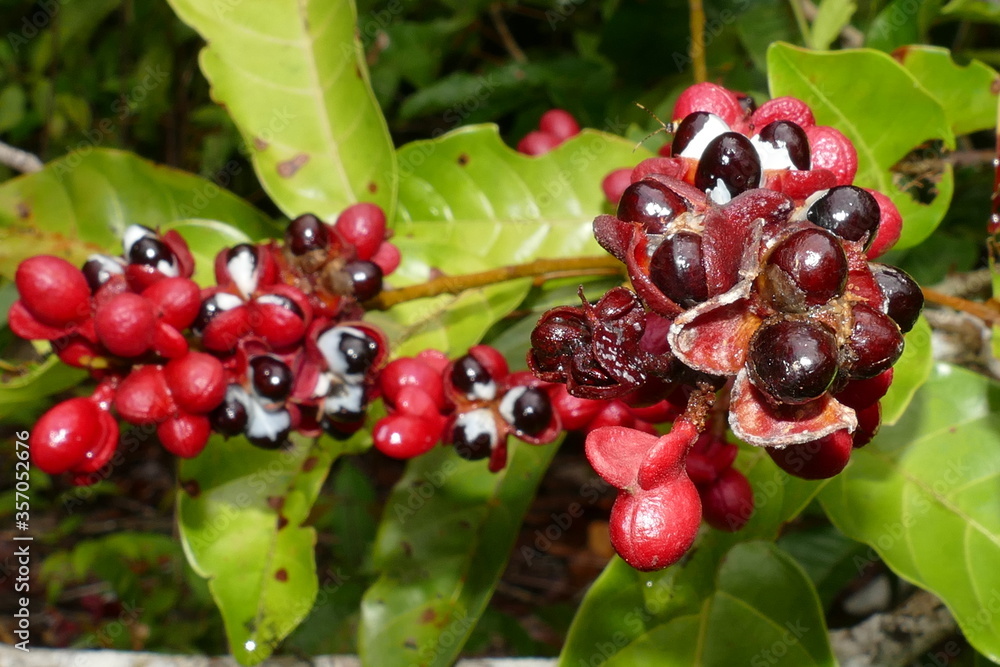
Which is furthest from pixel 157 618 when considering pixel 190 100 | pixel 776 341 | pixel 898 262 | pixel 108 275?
pixel 776 341

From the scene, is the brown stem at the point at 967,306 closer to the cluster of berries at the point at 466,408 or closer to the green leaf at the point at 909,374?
the green leaf at the point at 909,374

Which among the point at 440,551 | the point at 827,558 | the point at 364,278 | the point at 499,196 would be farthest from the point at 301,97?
the point at 827,558

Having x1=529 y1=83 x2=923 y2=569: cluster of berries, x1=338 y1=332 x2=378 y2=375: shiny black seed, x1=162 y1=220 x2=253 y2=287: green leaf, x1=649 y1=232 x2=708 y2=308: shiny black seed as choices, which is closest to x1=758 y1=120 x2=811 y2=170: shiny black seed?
x1=529 y1=83 x2=923 y2=569: cluster of berries

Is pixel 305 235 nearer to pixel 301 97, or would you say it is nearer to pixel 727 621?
pixel 301 97

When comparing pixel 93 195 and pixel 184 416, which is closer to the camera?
pixel 184 416

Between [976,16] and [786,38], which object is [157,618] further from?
[976,16]
